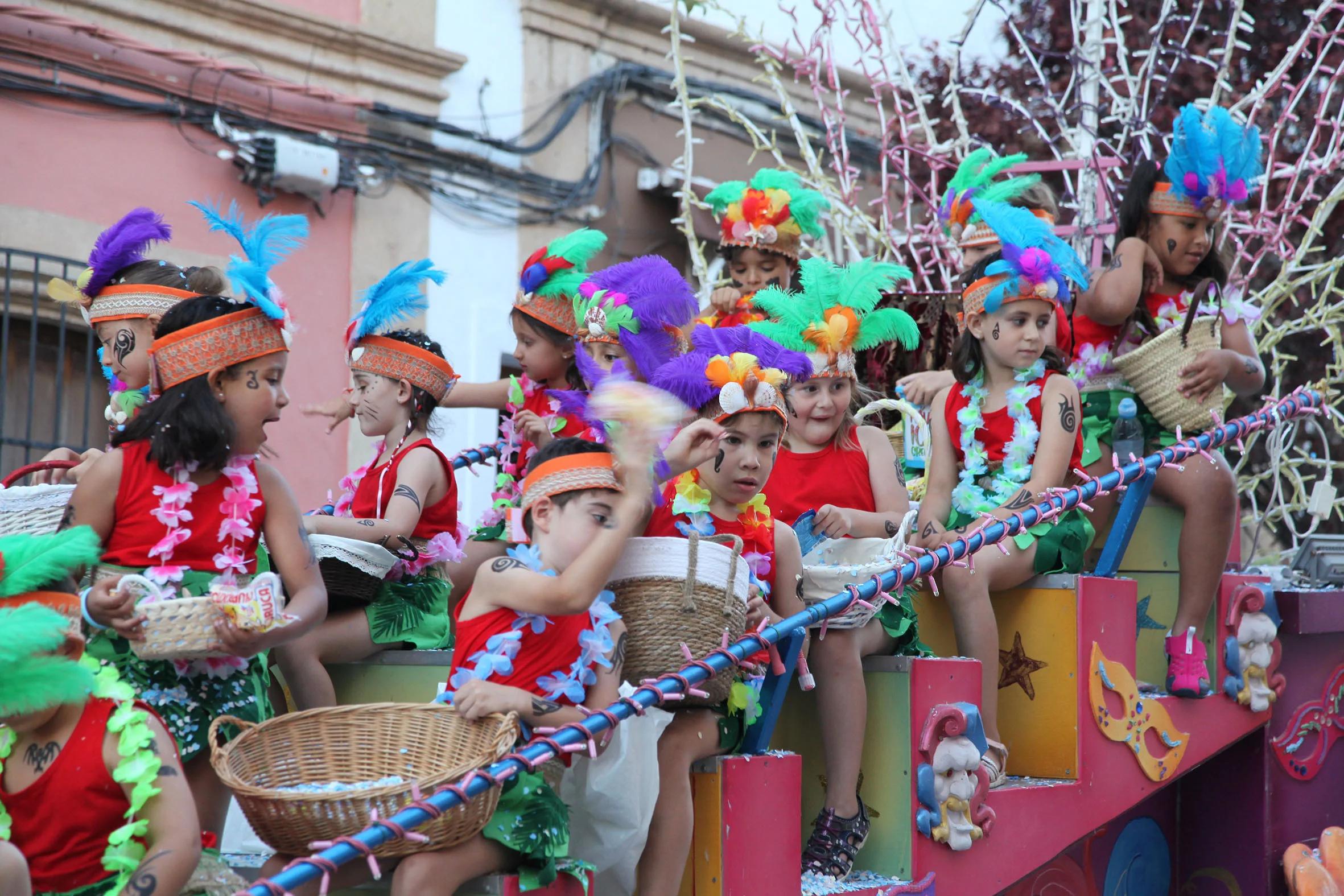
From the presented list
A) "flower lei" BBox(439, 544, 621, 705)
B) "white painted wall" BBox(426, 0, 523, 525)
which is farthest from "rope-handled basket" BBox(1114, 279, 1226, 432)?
"white painted wall" BBox(426, 0, 523, 525)

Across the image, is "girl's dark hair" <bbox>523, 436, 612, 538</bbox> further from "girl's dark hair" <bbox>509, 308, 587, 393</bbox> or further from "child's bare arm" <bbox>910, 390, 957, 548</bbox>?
"child's bare arm" <bbox>910, 390, 957, 548</bbox>

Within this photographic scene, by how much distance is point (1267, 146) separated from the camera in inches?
327

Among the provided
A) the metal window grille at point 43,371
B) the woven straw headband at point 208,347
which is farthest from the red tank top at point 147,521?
the metal window grille at point 43,371

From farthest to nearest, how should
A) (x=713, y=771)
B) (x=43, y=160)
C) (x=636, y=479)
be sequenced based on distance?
1. (x=43, y=160)
2. (x=713, y=771)
3. (x=636, y=479)

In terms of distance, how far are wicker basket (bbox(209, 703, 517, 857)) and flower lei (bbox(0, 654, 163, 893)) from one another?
14cm

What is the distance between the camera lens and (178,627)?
3.09m

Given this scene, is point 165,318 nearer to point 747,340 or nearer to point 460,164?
point 747,340

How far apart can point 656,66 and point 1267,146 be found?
4021mm

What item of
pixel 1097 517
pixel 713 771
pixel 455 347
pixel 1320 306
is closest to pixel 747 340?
pixel 713 771

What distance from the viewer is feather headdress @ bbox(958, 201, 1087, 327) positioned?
15.0ft

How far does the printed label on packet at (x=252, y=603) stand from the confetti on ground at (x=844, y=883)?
1.49 m

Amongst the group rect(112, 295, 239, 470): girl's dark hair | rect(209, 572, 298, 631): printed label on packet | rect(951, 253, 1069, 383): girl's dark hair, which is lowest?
rect(209, 572, 298, 631): printed label on packet

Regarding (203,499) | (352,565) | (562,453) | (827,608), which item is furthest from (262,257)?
(827,608)

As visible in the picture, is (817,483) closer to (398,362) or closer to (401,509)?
(401,509)
